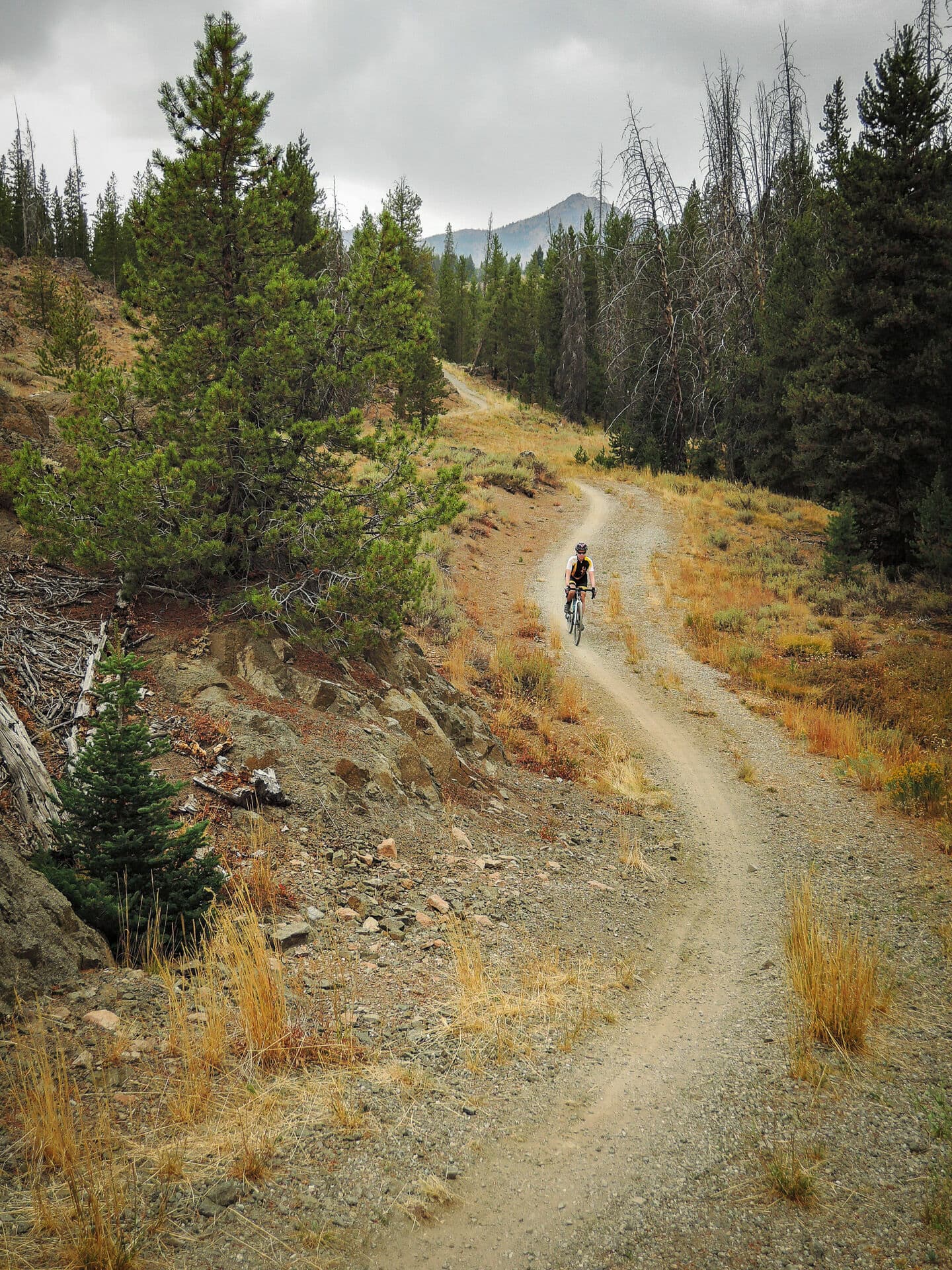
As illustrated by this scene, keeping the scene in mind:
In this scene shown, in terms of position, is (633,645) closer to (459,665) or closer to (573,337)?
(459,665)

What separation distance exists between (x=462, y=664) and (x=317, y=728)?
5.63m

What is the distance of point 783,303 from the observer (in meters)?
25.8

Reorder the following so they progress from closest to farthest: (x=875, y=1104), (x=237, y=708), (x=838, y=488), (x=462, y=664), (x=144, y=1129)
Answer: (x=144, y=1129)
(x=875, y=1104)
(x=237, y=708)
(x=462, y=664)
(x=838, y=488)

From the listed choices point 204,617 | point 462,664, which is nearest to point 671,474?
point 462,664

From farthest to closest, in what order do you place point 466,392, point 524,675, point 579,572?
1. point 466,392
2. point 579,572
3. point 524,675

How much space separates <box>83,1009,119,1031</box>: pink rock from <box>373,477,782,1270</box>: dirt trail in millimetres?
1752

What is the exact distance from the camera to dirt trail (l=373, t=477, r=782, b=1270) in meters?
3.01

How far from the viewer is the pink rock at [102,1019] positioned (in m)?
3.54

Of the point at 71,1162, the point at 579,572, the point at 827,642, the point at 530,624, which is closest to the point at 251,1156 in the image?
the point at 71,1162

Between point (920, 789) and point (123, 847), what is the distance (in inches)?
382

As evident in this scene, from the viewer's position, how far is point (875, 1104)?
3961 mm

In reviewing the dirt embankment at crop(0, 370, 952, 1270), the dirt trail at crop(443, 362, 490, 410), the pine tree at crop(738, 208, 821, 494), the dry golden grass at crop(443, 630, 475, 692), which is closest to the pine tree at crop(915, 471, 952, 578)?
the pine tree at crop(738, 208, 821, 494)

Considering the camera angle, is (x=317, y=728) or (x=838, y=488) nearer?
(x=317, y=728)

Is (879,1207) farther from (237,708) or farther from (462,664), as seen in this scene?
(462,664)
